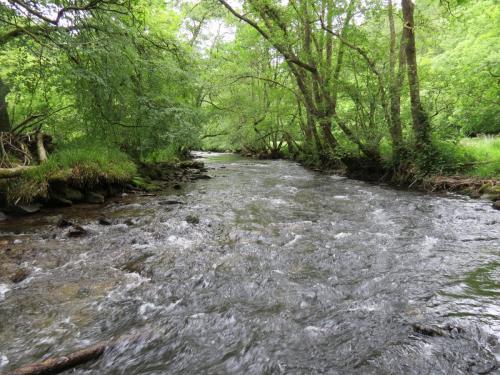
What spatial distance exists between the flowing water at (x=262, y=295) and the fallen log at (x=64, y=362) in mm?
79

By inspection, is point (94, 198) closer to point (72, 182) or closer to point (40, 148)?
point (72, 182)

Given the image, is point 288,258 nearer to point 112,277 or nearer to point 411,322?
point 411,322

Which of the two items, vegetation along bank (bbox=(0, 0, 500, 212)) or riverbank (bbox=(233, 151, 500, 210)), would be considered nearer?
vegetation along bank (bbox=(0, 0, 500, 212))

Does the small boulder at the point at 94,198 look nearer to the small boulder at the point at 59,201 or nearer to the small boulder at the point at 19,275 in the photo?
the small boulder at the point at 59,201

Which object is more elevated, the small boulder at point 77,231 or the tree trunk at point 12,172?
the tree trunk at point 12,172

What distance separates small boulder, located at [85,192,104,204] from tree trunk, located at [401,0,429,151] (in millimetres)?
11410

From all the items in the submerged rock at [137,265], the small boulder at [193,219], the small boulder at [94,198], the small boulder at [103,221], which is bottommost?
the submerged rock at [137,265]

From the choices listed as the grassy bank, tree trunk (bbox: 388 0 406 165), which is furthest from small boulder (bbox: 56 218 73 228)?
tree trunk (bbox: 388 0 406 165)

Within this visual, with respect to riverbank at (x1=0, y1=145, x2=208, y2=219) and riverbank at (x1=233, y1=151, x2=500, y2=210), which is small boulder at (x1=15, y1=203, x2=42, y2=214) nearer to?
riverbank at (x1=0, y1=145, x2=208, y2=219)

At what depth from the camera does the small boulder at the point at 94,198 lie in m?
9.35

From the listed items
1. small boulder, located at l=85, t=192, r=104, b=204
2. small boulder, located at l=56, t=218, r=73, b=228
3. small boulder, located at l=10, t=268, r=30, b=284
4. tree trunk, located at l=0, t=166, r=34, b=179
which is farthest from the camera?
small boulder, located at l=85, t=192, r=104, b=204

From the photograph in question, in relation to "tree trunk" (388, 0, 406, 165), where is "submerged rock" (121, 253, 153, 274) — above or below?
below

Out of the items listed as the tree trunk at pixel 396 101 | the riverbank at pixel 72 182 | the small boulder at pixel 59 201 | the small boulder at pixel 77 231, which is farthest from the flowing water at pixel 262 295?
the tree trunk at pixel 396 101

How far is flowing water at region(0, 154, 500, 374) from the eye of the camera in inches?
116
